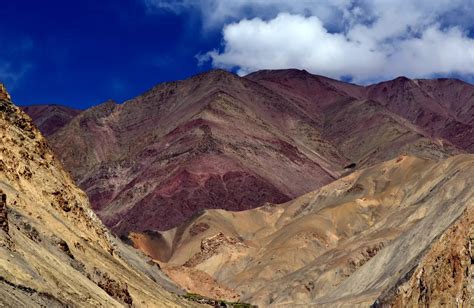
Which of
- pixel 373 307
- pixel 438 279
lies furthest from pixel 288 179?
pixel 438 279

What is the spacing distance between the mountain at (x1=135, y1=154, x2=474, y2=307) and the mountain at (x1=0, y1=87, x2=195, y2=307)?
1981 cm

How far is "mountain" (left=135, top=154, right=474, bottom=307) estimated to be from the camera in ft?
241

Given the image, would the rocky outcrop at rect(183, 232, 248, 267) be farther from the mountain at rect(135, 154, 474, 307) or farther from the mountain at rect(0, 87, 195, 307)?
the mountain at rect(0, 87, 195, 307)

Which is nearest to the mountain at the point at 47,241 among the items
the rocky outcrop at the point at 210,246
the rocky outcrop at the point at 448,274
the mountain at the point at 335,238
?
the rocky outcrop at the point at 448,274

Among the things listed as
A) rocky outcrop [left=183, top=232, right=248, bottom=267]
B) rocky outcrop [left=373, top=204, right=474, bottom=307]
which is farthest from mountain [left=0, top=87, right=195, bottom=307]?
rocky outcrop [left=183, top=232, right=248, bottom=267]

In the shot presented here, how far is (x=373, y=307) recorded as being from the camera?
54.4 metres

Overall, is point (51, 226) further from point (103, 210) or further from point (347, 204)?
point (103, 210)

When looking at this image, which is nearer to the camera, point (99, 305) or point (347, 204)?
point (99, 305)

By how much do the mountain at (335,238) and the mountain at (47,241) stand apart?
65.0 feet

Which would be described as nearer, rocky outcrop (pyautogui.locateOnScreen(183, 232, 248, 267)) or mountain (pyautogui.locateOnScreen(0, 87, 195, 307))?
mountain (pyautogui.locateOnScreen(0, 87, 195, 307))

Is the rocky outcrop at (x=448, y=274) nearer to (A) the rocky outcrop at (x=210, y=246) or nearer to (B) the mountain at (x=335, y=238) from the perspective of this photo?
(B) the mountain at (x=335, y=238)

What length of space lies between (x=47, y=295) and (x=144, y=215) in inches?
5703

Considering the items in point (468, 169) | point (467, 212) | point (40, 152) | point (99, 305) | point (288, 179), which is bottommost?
point (99, 305)

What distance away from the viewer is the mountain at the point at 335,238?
73562 millimetres
